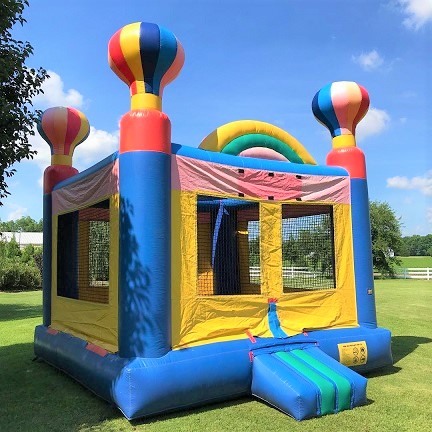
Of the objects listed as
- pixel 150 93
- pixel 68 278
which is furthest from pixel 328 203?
pixel 68 278

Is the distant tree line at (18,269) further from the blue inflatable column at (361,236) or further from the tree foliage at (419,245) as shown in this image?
the tree foliage at (419,245)

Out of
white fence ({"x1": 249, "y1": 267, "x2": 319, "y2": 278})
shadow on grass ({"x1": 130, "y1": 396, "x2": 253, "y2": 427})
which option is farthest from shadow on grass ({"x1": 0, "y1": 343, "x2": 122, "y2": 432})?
white fence ({"x1": 249, "y1": 267, "x2": 319, "y2": 278})

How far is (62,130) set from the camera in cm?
682

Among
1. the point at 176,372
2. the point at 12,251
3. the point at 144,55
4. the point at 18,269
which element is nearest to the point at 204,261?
the point at 176,372

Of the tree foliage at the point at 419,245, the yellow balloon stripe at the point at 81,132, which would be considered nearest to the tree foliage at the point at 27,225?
the tree foliage at the point at 419,245

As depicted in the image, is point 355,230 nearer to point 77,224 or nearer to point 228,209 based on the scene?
point 228,209

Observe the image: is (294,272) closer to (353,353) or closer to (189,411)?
(353,353)

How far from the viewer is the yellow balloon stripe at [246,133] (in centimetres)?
579

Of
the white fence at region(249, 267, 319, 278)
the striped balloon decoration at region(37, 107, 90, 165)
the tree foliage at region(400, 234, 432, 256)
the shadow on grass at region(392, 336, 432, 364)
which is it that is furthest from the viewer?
the tree foliage at region(400, 234, 432, 256)

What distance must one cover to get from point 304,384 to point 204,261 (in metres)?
2.33

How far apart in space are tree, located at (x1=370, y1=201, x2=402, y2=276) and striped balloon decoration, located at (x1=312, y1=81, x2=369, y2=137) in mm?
21091

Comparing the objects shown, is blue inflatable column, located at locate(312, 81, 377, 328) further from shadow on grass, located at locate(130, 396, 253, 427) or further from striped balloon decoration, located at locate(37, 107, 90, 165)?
striped balloon decoration, located at locate(37, 107, 90, 165)

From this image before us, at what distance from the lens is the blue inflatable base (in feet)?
13.3

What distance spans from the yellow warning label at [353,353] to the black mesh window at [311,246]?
2.49ft
